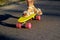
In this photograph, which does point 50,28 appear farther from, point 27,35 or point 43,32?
point 27,35

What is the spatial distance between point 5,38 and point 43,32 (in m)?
1.01

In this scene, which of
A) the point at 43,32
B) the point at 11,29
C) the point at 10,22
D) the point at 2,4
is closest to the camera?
the point at 43,32

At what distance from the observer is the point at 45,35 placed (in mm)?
5273

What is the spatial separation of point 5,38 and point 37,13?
2068 mm

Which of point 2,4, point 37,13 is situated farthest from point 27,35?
point 2,4

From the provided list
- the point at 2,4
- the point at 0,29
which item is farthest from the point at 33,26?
the point at 2,4

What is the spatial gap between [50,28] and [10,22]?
1478 millimetres

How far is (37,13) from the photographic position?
6.99 metres

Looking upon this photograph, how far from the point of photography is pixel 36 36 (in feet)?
17.1

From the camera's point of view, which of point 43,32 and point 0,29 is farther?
point 0,29

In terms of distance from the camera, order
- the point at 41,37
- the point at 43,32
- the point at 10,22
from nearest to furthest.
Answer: the point at 41,37, the point at 43,32, the point at 10,22

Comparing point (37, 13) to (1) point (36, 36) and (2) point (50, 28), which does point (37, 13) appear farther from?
(1) point (36, 36)

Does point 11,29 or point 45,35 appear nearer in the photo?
point 45,35

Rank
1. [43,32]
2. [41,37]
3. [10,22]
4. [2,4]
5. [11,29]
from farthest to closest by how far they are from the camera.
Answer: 1. [2,4]
2. [10,22]
3. [11,29]
4. [43,32]
5. [41,37]
